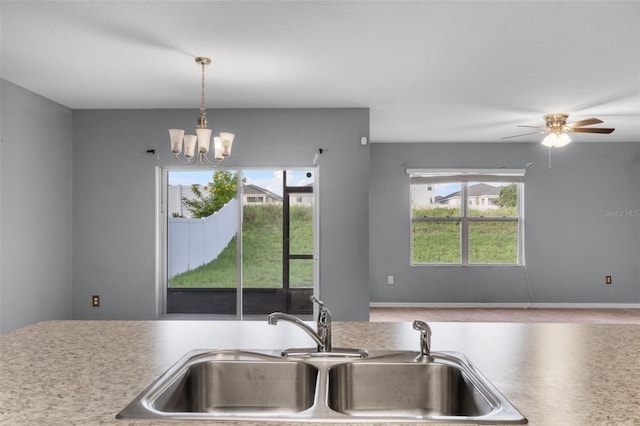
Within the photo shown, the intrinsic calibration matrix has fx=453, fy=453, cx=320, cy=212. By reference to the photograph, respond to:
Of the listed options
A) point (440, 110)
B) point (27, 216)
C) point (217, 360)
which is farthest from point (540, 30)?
point (27, 216)

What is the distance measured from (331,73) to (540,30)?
158cm

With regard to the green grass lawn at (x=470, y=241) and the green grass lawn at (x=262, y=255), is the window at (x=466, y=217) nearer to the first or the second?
the green grass lawn at (x=470, y=241)

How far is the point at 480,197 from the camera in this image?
7164 mm

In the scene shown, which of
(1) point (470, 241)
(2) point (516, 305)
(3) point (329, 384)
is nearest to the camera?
(3) point (329, 384)

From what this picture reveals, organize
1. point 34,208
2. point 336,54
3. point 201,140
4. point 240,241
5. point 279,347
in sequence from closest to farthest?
1. point 279,347
2. point 336,54
3. point 201,140
4. point 34,208
5. point 240,241

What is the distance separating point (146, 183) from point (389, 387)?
4.33 metres

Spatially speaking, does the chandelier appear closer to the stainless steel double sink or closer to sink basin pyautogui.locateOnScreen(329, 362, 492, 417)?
the stainless steel double sink

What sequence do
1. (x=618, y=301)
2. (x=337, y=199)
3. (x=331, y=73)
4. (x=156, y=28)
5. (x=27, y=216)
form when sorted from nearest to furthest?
(x=156, y=28)
(x=331, y=73)
(x=27, y=216)
(x=337, y=199)
(x=618, y=301)

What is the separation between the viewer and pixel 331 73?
3783 mm

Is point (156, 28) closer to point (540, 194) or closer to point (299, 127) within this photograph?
point (299, 127)

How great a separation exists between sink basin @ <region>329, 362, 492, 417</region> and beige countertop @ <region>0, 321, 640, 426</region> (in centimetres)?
14

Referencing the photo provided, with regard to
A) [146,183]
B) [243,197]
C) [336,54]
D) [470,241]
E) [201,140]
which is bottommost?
[470,241]

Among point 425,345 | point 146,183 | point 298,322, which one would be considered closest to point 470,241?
point 146,183

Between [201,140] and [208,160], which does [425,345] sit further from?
[208,160]
